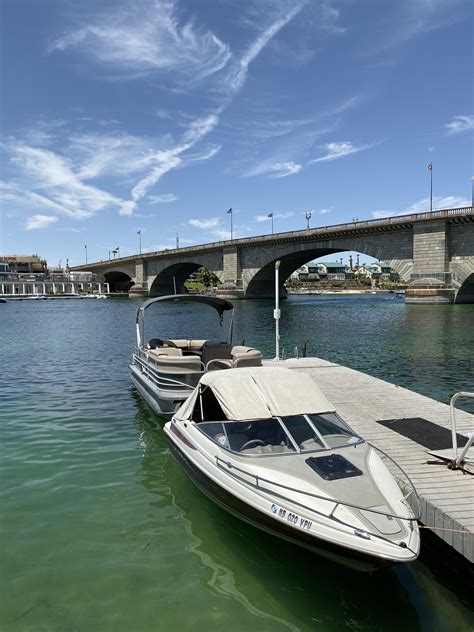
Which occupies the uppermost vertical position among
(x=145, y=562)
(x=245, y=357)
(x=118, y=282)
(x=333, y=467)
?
(x=118, y=282)

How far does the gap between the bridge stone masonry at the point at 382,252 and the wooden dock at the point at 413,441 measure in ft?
132

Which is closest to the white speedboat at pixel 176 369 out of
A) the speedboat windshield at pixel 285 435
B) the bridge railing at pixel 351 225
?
the speedboat windshield at pixel 285 435

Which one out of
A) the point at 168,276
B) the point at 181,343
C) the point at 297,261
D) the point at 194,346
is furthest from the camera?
the point at 168,276

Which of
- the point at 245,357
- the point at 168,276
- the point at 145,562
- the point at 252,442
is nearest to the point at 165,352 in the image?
the point at 245,357

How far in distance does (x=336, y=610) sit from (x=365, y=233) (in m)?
69.7

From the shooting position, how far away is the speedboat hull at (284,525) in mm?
5500

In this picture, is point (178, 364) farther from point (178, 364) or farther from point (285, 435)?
point (285, 435)

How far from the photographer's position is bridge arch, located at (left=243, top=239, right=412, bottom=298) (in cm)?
6819

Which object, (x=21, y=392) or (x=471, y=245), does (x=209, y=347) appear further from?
(x=471, y=245)

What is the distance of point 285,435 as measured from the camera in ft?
24.4

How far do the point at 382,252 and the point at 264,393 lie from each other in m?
65.2

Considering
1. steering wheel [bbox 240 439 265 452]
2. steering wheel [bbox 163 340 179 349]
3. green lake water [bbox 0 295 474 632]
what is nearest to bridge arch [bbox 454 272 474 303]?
steering wheel [bbox 163 340 179 349]

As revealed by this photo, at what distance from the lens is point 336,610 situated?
582cm

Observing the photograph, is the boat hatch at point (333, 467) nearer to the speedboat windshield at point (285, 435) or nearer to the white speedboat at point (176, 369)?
the speedboat windshield at point (285, 435)
